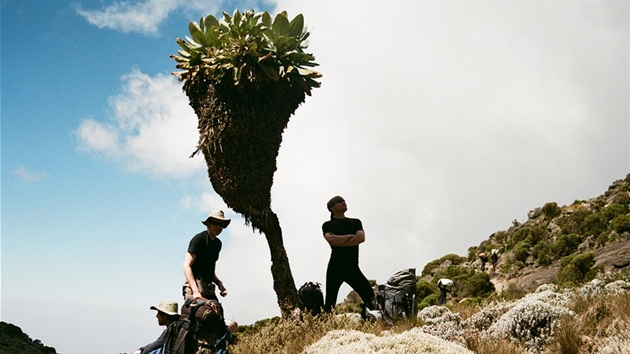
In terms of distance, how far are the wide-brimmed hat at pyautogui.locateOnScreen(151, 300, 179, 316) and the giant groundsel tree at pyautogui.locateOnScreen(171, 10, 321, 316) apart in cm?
460

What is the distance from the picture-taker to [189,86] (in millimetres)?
11094

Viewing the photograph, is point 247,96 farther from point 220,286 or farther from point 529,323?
point 529,323

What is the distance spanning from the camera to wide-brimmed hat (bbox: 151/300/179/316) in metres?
5.77

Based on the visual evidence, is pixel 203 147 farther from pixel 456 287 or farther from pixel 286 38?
pixel 456 287

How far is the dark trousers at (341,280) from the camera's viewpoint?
794 centimetres

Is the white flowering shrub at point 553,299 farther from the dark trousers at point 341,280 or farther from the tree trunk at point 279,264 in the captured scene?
the tree trunk at point 279,264

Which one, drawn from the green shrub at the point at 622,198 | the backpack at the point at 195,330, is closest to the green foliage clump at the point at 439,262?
the green shrub at the point at 622,198

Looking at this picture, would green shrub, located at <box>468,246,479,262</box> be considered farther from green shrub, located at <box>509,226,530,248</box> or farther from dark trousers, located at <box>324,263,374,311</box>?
dark trousers, located at <box>324,263,374,311</box>

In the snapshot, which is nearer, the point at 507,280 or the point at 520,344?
the point at 520,344

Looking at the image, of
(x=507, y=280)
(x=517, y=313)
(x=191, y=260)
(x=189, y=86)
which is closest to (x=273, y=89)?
(x=189, y=86)

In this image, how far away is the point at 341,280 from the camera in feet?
26.2

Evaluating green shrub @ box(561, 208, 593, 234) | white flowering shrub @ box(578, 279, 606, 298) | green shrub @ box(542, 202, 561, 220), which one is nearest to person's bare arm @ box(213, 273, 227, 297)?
white flowering shrub @ box(578, 279, 606, 298)

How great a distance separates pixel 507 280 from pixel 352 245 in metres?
19.2

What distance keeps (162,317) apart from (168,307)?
0.54 feet
